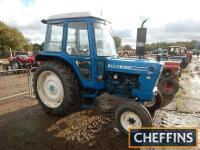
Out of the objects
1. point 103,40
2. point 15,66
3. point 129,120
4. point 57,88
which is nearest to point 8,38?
point 15,66

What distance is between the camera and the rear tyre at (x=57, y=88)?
5.41 metres

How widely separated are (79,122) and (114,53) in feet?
6.30

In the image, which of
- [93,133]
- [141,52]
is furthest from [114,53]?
[93,133]

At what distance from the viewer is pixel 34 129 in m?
5.16

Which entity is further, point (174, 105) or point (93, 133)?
point (174, 105)

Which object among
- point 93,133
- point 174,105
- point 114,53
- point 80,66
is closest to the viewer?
point 93,133

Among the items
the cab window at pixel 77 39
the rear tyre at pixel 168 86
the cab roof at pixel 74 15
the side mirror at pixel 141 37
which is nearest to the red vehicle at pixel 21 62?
the rear tyre at pixel 168 86

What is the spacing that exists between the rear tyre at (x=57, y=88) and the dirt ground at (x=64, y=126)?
0.29 meters

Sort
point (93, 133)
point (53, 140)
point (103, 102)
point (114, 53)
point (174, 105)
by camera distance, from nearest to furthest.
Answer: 1. point (53, 140)
2. point (93, 133)
3. point (114, 53)
4. point (103, 102)
5. point (174, 105)

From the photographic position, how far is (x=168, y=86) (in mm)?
9047

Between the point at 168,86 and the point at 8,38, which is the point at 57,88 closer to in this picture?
the point at 168,86

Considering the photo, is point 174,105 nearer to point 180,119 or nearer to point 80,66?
point 180,119

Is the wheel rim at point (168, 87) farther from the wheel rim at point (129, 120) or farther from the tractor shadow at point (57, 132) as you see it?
the wheel rim at point (129, 120)

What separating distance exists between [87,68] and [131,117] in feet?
4.97
